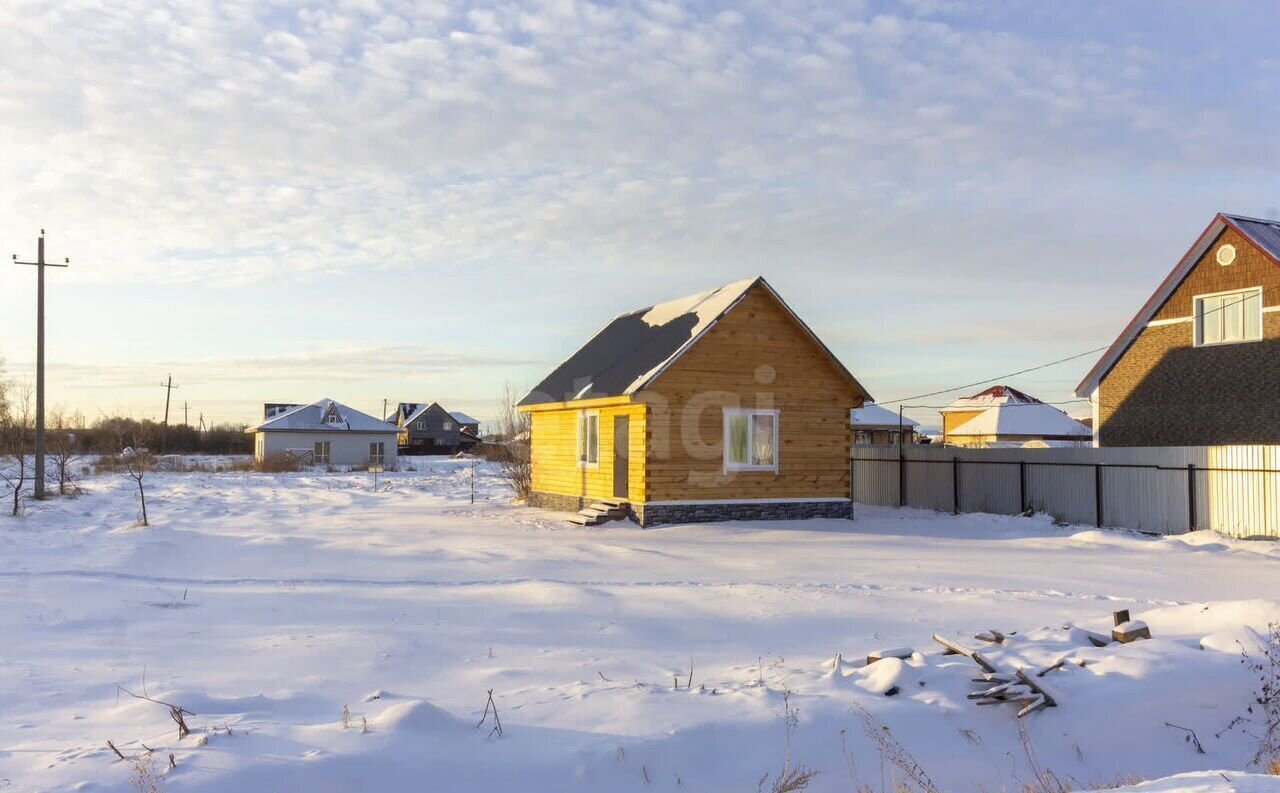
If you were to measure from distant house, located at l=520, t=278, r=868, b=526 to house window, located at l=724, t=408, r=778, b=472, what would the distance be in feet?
0.07

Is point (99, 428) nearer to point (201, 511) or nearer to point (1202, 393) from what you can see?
point (201, 511)

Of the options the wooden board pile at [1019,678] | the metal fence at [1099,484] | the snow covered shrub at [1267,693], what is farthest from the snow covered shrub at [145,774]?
the metal fence at [1099,484]

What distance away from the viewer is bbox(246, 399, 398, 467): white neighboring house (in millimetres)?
56406

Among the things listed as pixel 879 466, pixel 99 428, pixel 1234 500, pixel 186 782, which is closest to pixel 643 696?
pixel 186 782

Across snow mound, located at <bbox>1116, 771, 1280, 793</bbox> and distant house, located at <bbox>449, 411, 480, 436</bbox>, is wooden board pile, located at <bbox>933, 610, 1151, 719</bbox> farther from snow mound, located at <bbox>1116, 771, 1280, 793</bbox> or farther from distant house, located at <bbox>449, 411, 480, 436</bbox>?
distant house, located at <bbox>449, 411, 480, 436</bbox>

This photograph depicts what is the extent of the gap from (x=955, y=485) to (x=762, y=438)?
615 centimetres

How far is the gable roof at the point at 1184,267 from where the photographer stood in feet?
71.6

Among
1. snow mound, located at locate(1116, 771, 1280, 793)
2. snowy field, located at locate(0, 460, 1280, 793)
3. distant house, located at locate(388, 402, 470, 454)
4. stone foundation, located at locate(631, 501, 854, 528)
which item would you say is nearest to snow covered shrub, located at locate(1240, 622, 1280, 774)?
snowy field, located at locate(0, 460, 1280, 793)

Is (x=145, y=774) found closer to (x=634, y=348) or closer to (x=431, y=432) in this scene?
(x=634, y=348)

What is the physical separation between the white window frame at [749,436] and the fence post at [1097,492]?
267 inches

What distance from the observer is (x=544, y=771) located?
6398mm

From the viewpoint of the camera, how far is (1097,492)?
2033cm

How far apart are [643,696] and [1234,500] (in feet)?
49.3

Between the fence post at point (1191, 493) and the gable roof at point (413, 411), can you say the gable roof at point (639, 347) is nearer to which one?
the fence post at point (1191, 493)
